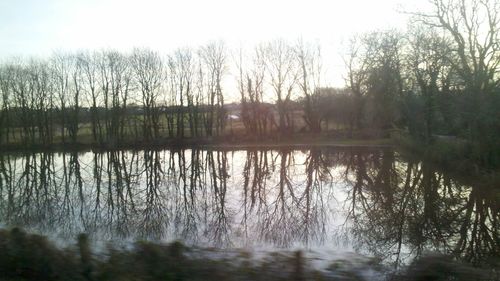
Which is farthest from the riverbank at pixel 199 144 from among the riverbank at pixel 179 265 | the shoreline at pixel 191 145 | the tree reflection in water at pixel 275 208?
the riverbank at pixel 179 265

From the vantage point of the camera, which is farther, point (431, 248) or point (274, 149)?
point (274, 149)

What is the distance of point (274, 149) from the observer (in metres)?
51.9

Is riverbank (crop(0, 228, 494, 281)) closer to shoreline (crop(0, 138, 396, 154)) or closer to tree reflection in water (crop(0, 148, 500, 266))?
tree reflection in water (crop(0, 148, 500, 266))

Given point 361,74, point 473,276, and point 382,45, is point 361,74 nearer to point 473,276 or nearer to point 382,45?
point 382,45

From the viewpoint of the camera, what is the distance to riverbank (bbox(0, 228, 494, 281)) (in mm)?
6020

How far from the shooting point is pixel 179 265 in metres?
6.51

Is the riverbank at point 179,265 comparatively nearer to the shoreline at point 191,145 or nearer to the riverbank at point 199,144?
the shoreline at point 191,145

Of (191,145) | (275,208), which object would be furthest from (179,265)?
(191,145)

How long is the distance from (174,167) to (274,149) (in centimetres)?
1821

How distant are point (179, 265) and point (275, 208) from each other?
11.6 meters

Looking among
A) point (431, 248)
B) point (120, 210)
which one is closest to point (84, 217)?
point (120, 210)

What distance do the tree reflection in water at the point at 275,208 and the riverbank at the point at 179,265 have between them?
3330 mm

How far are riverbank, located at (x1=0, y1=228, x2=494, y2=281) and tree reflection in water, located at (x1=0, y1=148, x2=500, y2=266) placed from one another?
3330 millimetres

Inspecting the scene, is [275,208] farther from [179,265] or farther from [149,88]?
[149,88]
